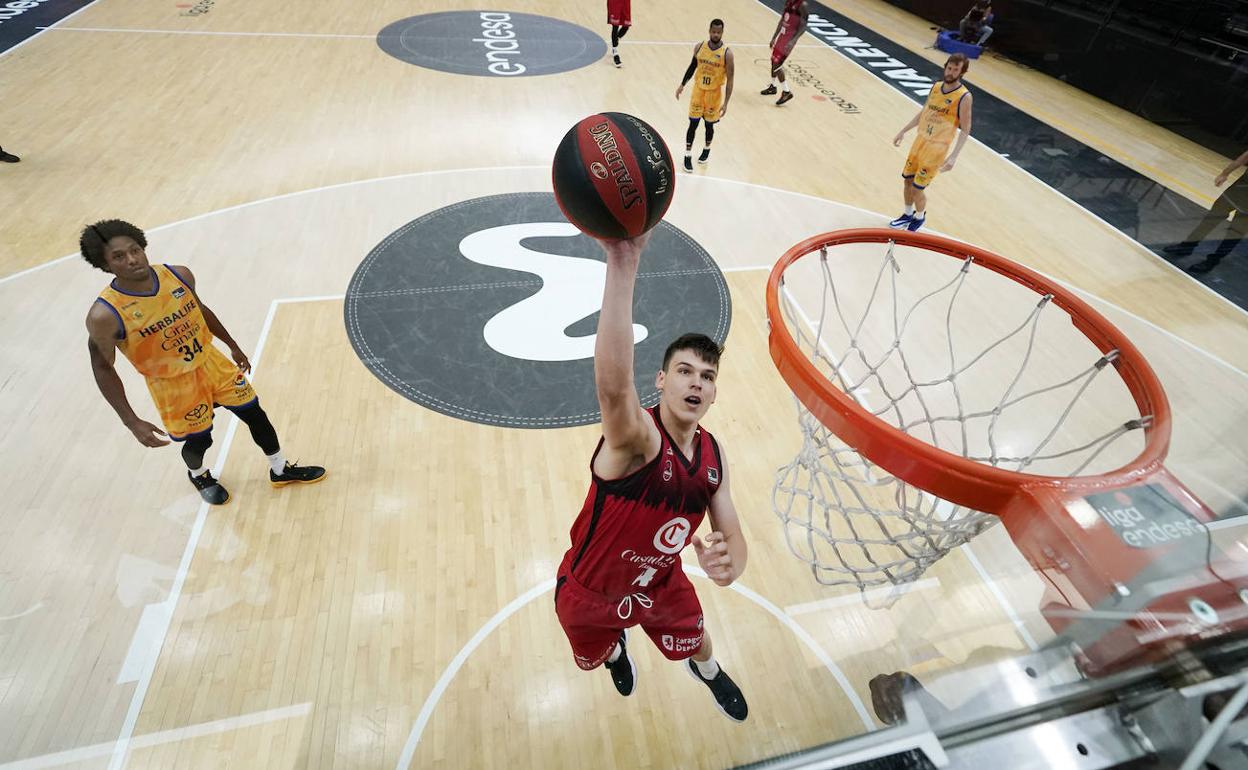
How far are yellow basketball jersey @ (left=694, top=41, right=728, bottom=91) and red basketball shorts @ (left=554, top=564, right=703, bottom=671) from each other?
573 centimetres

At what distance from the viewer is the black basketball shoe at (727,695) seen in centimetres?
277

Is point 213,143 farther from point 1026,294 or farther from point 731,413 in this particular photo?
point 1026,294

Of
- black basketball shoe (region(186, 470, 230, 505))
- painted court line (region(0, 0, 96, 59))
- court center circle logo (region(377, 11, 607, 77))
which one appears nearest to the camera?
black basketball shoe (region(186, 470, 230, 505))

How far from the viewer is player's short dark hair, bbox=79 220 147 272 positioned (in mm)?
2582

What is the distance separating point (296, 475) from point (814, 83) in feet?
32.5

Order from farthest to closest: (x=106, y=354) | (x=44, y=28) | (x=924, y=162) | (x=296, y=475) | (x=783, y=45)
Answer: (x=44, y=28) < (x=783, y=45) < (x=924, y=162) < (x=296, y=475) < (x=106, y=354)

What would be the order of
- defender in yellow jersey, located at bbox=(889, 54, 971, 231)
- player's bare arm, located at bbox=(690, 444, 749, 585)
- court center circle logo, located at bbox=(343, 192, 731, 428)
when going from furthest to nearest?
defender in yellow jersey, located at bbox=(889, 54, 971, 231)
court center circle logo, located at bbox=(343, 192, 731, 428)
player's bare arm, located at bbox=(690, 444, 749, 585)

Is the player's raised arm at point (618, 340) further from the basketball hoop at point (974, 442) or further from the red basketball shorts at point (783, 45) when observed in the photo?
the red basketball shorts at point (783, 45)

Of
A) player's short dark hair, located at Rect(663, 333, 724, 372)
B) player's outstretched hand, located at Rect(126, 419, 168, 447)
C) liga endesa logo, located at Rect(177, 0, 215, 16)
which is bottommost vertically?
liga endesa logo, located at Rect(177, 0, 215, 16)

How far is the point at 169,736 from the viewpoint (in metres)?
2.68

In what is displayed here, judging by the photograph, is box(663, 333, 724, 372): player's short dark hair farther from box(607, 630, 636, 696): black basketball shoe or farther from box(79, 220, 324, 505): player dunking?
box(79, 220, 324, 505): player dunking

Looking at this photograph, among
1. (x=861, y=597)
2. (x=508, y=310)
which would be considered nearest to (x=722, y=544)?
(x=861, y=597)

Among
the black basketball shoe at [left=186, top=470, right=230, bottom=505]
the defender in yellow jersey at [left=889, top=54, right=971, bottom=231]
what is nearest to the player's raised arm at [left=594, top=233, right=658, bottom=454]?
the black basketball shoe at [left=186, top=470, right=230, bottom=505]

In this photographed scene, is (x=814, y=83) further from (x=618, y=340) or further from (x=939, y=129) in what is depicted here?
(x=618, y=340)
